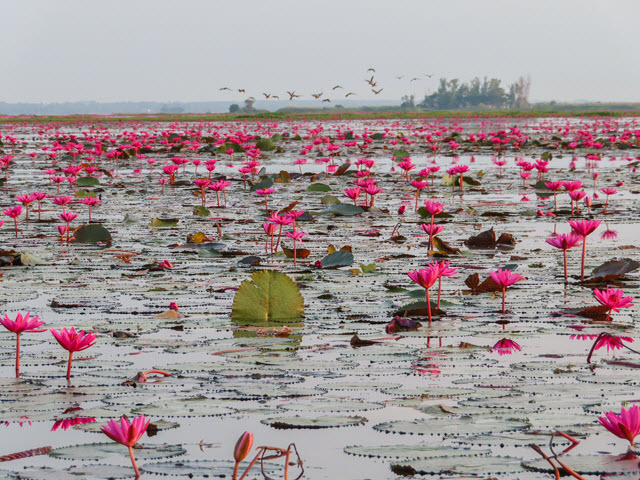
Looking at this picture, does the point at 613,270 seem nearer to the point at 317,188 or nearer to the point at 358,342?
the point at 358,342

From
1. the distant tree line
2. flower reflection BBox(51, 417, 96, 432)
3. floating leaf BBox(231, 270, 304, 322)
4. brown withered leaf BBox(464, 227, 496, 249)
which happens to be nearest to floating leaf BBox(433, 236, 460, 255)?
brown withered leaf BBox(464, 227, 496, 249)

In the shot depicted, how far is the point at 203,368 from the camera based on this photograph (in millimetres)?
3359

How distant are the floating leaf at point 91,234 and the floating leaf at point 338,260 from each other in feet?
7.03

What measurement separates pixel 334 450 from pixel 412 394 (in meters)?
0.57

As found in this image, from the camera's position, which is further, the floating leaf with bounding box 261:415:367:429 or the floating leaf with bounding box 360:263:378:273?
the floating leaf with bounding box 360:263:378:273

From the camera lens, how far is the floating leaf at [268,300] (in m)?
4.26

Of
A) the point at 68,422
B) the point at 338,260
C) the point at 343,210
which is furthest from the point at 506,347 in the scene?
the point at 343,210

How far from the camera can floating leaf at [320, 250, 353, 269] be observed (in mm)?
5625

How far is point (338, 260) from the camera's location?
566cm

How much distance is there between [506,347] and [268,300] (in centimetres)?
121

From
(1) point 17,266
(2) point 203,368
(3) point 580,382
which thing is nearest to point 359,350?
(2) point 203,368

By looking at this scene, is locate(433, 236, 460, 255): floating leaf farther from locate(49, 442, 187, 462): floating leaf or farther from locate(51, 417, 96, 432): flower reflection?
locate(49, 442, 187, 462): floating leaf

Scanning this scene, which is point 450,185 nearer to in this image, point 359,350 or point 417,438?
point 359,350

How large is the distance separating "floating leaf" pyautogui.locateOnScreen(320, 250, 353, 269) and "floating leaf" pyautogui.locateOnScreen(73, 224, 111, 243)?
7.03 feet
